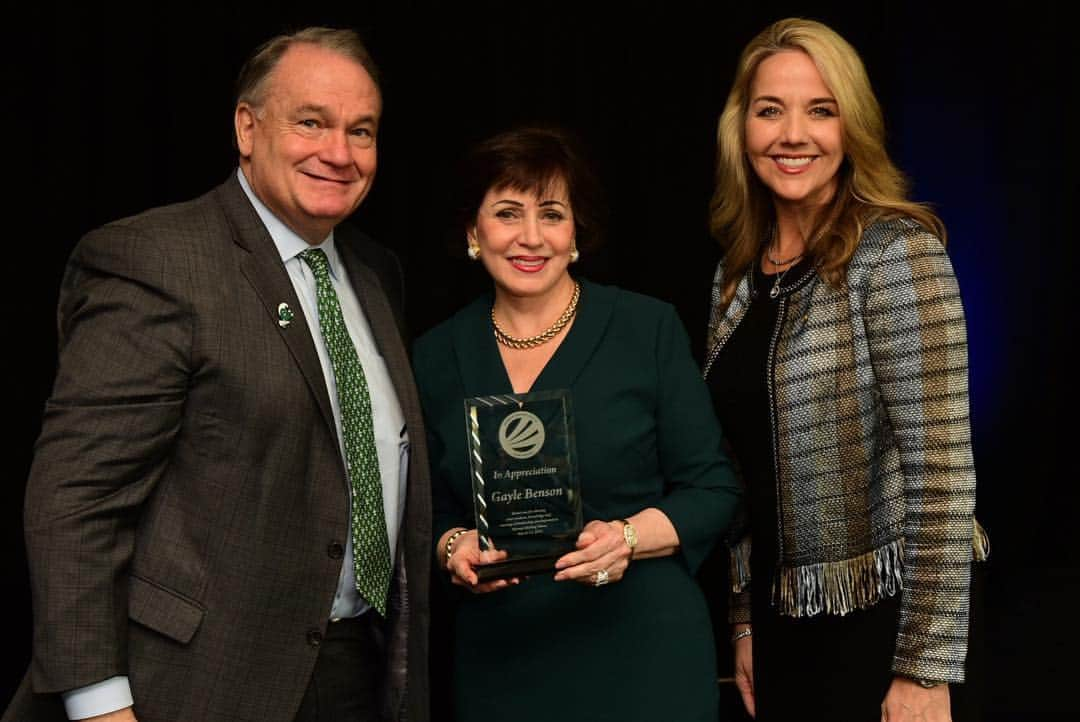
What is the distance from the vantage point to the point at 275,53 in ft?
7.70

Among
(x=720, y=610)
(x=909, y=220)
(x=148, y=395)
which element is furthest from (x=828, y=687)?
(x=720, y=610)

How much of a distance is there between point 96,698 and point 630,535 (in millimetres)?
979

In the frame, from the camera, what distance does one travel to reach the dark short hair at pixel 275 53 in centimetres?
234

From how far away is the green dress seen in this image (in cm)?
242

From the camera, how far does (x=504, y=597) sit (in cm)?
246

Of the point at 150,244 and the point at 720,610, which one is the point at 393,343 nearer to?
the point at 150,244

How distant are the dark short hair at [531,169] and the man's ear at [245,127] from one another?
0.44 m

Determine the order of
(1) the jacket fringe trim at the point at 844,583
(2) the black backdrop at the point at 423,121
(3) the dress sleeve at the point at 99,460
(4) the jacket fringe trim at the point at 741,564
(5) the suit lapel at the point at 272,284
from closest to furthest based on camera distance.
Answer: (3) the dress sleeve at the point at 99,460 < (5) the suit lapel at the point at 272,284 < (1) the jacket fringe trim at the point at 844,583 < (4) the jacket fringe trim at the point at 741,564 < (2) the black backdrop at the point at 423,121

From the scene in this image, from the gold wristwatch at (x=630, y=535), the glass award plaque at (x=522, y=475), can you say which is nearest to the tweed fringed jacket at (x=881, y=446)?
the gold wristwatch at (x=630, y=535)

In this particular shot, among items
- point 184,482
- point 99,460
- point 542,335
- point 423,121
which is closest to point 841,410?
point 542,335

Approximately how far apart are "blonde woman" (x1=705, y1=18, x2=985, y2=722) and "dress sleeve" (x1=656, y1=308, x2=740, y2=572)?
15 centimetres

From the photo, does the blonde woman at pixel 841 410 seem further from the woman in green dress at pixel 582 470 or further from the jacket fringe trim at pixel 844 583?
the woman in green dress at pixel 582 470

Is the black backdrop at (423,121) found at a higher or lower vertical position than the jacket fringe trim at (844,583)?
higher

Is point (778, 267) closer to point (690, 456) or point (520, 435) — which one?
point (690, 456)
